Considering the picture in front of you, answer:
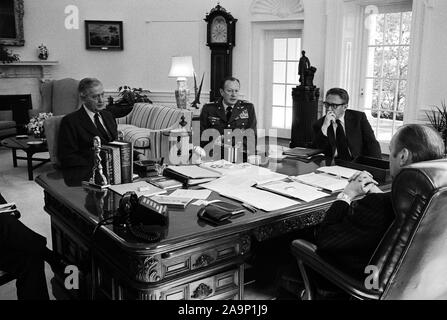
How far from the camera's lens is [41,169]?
628 cm

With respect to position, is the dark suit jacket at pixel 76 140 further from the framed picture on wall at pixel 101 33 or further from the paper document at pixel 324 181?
the framed picture on wall at pixel 101 33

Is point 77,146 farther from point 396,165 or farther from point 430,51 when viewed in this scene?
point 430,51

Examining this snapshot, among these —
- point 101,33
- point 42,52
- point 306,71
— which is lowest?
point 306,71

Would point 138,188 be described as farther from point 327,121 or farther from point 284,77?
point 284,77

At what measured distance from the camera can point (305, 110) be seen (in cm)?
681

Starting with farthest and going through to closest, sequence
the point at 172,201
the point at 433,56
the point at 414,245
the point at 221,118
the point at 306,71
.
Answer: the point at 306,71 → the point at 433,56 → the point at 221,118 → the point at 172,201 → the point at 414,245

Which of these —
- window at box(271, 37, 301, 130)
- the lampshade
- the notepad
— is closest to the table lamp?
the lampshade

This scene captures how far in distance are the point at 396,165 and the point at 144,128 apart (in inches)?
217

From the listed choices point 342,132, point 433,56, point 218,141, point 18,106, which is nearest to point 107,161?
point 218,141

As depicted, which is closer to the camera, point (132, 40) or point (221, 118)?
point (221, 118)

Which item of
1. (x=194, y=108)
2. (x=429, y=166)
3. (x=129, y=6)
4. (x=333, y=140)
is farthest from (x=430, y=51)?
(x=129, y=6)

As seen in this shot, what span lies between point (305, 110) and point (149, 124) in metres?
2.29

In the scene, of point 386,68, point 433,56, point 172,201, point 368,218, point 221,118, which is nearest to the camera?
point 368,218

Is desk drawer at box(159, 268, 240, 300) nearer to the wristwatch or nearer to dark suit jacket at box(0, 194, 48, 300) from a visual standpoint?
the wristwatch
